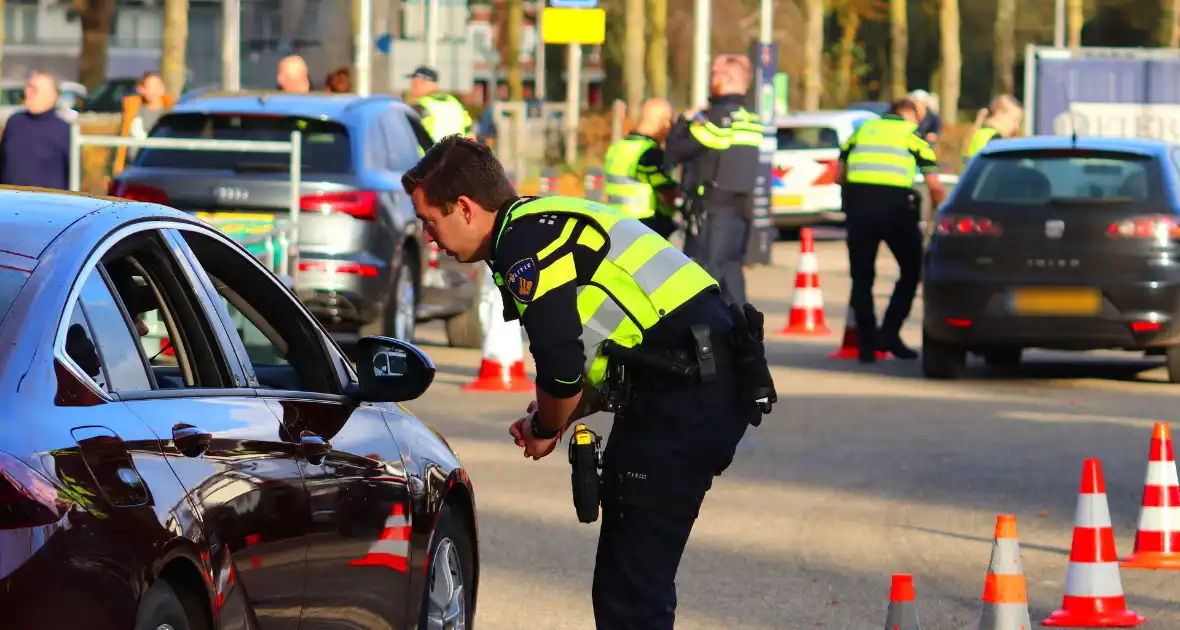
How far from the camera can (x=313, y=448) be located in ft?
16.3

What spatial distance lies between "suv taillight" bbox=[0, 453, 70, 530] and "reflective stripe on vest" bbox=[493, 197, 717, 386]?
1.54 meters

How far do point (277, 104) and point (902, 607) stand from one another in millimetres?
9959

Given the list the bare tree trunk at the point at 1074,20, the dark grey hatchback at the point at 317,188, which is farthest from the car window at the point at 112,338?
the bare tree trunk at the point at 1074,20

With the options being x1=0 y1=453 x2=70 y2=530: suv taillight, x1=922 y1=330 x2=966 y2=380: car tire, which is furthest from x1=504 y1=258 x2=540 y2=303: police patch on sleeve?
x1=922 y1=330 x2=966 y2=380: car tire

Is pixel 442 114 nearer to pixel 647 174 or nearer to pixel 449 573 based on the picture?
pixel 647 174

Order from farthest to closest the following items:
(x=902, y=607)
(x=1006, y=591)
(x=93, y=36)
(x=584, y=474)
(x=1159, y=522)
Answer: (x=93, y=36), (x=1159, y=522), (x=1006, y=591), (x=902, y=607), (x=584, y=474)

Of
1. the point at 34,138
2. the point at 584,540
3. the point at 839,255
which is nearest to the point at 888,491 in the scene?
the point at 584,540

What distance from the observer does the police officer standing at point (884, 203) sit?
1631cm

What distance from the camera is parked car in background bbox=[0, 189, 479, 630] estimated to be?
12.4 ft

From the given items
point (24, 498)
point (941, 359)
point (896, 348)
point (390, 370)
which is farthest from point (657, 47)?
point (24, 498)

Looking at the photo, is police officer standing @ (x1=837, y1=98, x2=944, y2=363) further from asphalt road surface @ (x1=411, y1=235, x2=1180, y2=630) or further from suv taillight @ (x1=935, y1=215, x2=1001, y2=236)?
suv taillight @ (x1=935, y1=215, x2=1001, y2=236)

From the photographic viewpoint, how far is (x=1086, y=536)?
7.52 meters

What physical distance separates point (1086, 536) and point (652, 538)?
2697 mm

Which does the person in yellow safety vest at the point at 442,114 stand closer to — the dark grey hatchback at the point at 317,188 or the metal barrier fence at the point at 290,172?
the dark grey hatchback at the point at 317,188
